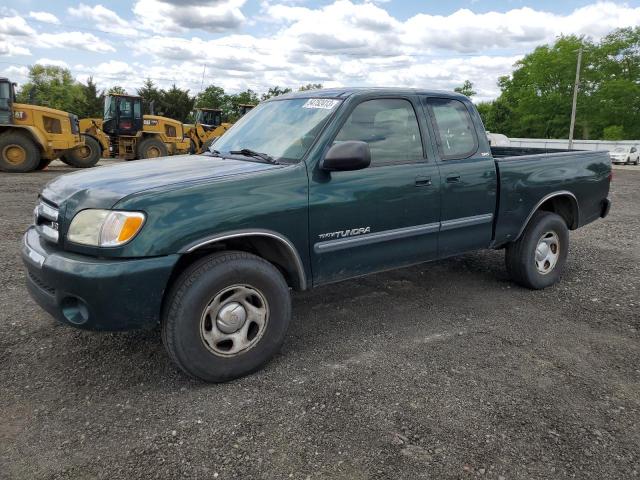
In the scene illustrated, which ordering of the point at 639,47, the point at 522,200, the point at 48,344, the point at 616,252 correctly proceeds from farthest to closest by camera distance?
the point at 639,47
the point at 616,252
the point at 522,200
the point at 48,344

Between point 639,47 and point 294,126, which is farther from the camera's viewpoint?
point 639,47

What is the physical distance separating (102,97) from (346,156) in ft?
214

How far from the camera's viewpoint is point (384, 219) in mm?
3879

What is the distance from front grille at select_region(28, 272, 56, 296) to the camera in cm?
307

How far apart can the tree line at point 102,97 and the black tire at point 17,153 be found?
2733 centimetres

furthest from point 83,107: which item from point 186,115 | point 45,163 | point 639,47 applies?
point 639,47

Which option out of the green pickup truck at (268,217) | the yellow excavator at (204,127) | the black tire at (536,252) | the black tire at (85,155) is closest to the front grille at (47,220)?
the green pickup truck at (268,217)

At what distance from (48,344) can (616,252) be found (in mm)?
6676

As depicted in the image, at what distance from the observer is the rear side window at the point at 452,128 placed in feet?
14.2

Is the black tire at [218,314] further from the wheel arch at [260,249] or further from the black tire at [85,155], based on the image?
the black tire at [85,155]

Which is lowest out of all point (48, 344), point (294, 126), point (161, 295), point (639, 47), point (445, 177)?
point (48, 344)

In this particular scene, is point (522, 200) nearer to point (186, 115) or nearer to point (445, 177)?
point (445, 177)

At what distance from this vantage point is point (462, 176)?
4.32 m

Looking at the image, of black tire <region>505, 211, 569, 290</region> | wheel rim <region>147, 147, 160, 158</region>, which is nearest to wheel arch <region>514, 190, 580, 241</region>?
black tire <region>505, 211, 569, 290</region>
